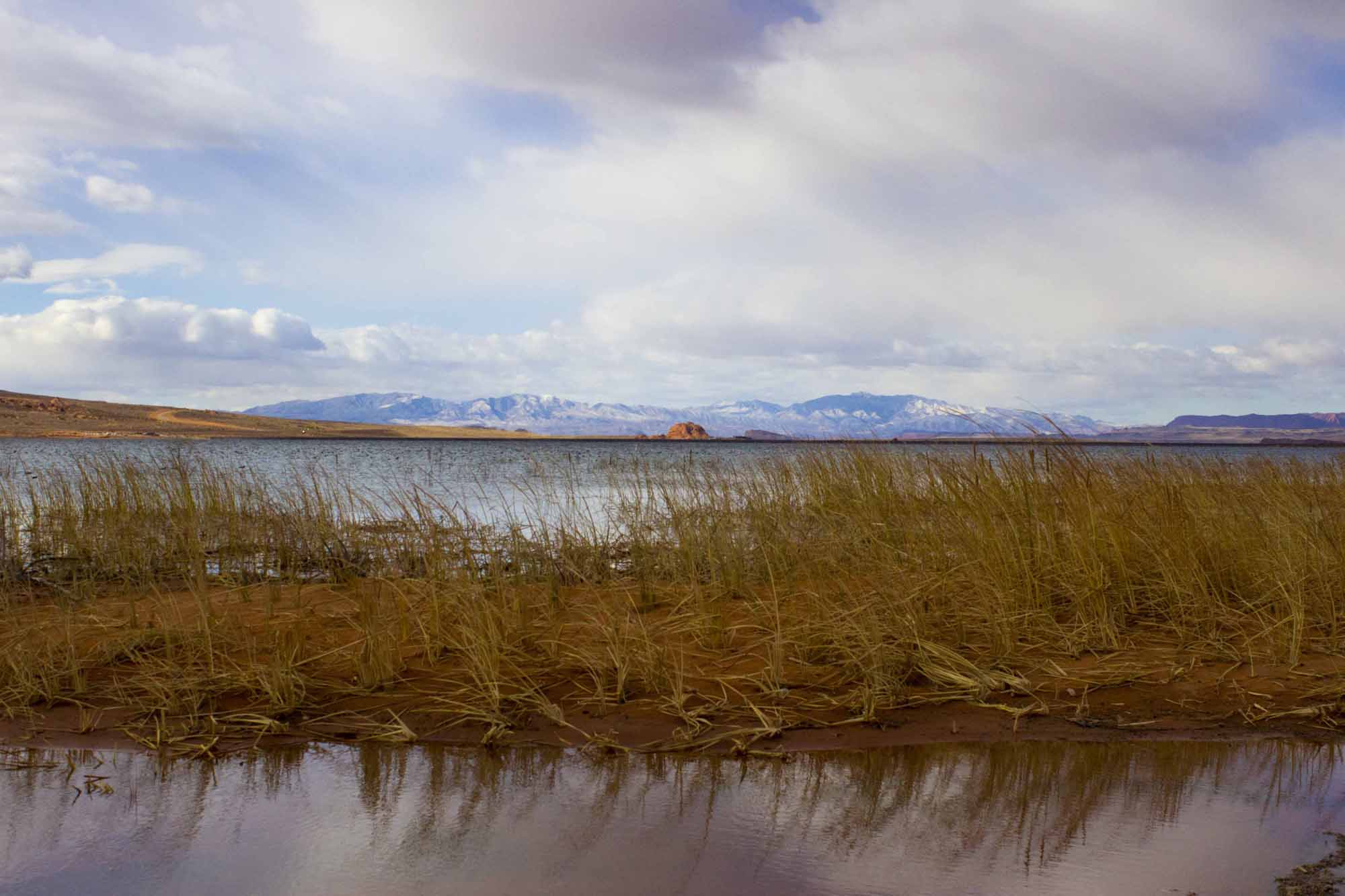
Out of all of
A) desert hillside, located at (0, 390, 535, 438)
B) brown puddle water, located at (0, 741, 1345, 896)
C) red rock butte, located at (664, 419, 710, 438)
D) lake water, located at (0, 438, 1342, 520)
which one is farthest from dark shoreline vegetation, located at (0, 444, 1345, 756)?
red rock butte, located at (664, 419, 710, 438)

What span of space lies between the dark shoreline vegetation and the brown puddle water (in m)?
0.30

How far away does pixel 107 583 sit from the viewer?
25.0 feet

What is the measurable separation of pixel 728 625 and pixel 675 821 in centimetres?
274

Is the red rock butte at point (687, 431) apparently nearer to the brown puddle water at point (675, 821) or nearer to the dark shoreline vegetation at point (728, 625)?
the dark shoreline vegetation at point (728, 625)

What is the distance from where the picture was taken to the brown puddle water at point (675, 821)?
296 cm

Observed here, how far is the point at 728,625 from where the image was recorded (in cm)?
612

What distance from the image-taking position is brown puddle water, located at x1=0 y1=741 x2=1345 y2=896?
2.96m

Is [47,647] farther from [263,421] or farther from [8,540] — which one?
[263,421]

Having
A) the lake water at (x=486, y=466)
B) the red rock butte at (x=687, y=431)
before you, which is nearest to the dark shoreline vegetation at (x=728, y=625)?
the lake water at (x=486, y=466)

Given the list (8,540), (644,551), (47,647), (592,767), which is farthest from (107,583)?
(592,767)

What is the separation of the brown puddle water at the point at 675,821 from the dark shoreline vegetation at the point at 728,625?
0.97ft

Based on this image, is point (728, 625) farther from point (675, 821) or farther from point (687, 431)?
point (687, 431)

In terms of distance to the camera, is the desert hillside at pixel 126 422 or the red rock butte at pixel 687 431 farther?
the red rock butte at pixel 687 431

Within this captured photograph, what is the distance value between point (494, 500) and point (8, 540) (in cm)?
922
